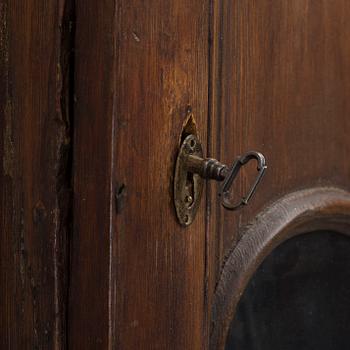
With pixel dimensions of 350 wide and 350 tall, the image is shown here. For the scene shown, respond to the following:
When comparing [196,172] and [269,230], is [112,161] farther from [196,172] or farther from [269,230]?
[269,230]

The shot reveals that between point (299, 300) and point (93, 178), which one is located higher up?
point (93, 178)

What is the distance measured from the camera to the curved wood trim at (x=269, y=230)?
671mm

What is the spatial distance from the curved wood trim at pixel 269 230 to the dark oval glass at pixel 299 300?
0.02m

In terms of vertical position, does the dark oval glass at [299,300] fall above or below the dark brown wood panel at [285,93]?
below

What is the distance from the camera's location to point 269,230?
71 centimetres

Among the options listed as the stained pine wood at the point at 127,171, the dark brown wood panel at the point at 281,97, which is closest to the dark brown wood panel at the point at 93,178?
the stained pine wood at the point at 127,171

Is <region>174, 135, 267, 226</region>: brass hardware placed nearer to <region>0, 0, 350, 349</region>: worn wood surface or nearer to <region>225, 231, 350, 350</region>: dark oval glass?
<region>0, 0, 350, 349</region>: worn wood surface

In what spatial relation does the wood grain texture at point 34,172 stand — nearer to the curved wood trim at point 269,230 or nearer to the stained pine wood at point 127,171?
the stained pine wood at point 127,171

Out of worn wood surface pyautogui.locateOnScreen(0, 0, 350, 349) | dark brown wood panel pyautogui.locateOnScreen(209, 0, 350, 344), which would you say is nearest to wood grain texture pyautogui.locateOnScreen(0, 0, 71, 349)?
worn wood surface pyautogui.locateOnScreen(0, 0, 350, 349)

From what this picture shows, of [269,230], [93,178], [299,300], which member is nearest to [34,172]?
[93,178]

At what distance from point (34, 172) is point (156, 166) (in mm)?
100

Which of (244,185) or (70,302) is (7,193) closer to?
(70,302)

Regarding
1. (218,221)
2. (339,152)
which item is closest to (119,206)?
(218,221)

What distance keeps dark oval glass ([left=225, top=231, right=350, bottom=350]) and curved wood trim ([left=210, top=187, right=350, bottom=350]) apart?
0.08 feet
